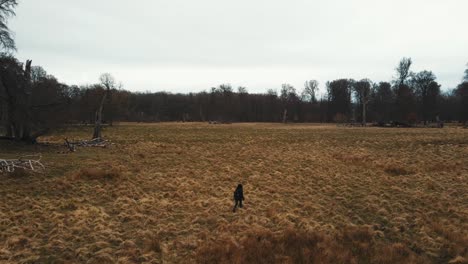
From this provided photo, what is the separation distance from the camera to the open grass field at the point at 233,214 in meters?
9.31

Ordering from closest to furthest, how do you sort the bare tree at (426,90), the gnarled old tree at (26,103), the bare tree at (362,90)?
Result: 1. the gnarled old tree at (26,103)
2. the bare tree at (426,90)
3. the bare tree at (362,90)

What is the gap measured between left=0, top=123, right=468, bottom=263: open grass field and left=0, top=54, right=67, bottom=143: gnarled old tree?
15.1 feet

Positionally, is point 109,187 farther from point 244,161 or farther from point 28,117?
point 28,117

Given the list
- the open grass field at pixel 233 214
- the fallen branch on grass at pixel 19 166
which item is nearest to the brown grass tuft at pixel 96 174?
the open grass field at pixel 233 214

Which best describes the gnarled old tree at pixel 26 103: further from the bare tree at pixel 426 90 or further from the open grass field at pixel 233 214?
the bare tree at pixel 426 90

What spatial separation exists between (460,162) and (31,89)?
1219 inches

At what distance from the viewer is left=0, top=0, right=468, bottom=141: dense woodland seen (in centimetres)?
2638

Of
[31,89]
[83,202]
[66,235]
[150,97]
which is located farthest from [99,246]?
[150,97]

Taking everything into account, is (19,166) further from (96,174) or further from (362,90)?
(362,90)

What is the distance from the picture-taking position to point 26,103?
26.4m

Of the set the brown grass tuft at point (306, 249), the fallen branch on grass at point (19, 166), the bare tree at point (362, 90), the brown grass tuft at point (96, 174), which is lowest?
the brown grass tuft at point (306, 249)

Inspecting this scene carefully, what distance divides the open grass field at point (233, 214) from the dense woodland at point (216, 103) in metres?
5.93

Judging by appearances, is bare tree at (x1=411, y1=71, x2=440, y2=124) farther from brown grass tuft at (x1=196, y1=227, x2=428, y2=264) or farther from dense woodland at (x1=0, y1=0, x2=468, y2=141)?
brown grass tuft at (x1=196, y1=227, x2=428, y2=264)

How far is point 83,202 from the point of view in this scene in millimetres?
13734
